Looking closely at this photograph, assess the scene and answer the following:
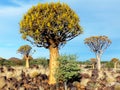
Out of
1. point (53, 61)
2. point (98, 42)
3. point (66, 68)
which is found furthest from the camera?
point (98, 42)

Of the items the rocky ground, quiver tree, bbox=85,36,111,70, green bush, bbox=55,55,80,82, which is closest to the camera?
the rocky ground

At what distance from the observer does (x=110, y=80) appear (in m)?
23.0

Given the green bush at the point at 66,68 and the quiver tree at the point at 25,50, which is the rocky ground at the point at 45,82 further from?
the quiver tree at the point at 25,50

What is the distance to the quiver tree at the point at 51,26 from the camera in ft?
73.7

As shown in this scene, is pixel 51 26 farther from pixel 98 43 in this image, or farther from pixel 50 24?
pixel 98 43

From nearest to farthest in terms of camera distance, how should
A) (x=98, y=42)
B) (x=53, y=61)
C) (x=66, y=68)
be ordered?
(x=66, y=68)
(x=53, y=61)
(x=98, y=42)

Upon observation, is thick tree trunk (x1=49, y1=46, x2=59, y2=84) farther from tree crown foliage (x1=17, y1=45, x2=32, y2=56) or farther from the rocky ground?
tree crown foliage (x1=17, y1=45, x2=32, y2=56)

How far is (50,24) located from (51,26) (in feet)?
0.45

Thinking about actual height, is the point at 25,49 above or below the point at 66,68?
above

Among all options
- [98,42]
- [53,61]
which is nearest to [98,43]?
[98,42]

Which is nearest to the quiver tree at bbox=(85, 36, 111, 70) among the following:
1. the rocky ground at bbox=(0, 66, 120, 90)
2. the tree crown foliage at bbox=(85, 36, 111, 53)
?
the tree crown foliage at bbox=(85, 36, 111, 53)

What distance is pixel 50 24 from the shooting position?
22406 millimetres

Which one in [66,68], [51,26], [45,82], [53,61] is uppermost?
[51,26]

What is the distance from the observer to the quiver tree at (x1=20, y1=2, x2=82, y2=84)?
22453mm
